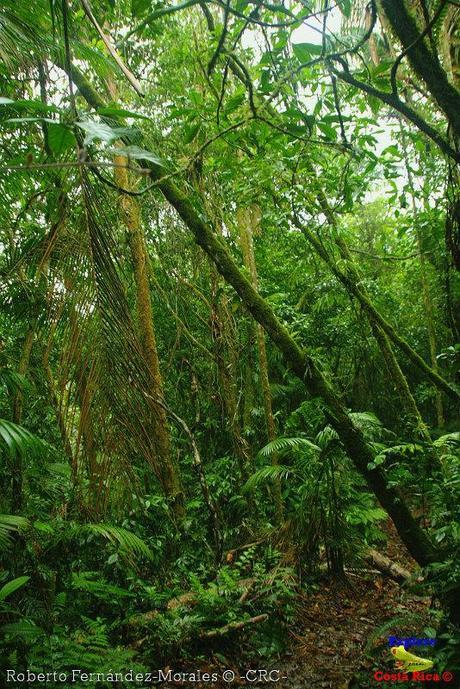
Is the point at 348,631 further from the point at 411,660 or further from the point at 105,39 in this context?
the point at 105,39

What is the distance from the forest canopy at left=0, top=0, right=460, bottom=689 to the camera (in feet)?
4.40

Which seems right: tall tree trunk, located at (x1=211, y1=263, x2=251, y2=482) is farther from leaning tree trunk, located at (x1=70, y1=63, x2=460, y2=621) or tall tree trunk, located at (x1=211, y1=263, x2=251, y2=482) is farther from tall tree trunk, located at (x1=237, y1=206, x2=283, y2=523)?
leaning tree trunk, located at (x1=70, y1=63, x2=460, y2=621)

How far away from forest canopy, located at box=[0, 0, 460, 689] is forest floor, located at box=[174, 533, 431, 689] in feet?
0.17

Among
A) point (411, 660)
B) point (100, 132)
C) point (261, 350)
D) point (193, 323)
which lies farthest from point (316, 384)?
point (193, 323)

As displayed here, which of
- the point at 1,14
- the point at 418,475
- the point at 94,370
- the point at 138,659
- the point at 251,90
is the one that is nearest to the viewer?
the point at 94,370

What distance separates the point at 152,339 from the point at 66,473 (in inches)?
64.8

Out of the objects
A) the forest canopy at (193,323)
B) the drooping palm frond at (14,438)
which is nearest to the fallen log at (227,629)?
the forest canopy at (193,323)

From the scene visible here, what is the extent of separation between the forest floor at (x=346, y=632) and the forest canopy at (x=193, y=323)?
53 mm

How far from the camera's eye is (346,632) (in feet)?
12.1

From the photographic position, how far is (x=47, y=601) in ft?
9.57

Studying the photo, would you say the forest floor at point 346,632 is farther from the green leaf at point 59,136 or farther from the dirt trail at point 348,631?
the green leaf at point 59,136

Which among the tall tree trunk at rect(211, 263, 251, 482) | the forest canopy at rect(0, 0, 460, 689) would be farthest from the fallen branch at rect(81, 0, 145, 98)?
the tall tree trunk at rect(211, 263, 251, 482)

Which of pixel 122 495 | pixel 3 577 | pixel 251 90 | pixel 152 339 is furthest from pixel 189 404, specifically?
pixel 122 495

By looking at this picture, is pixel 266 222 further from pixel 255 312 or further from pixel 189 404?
pixel 189 404
